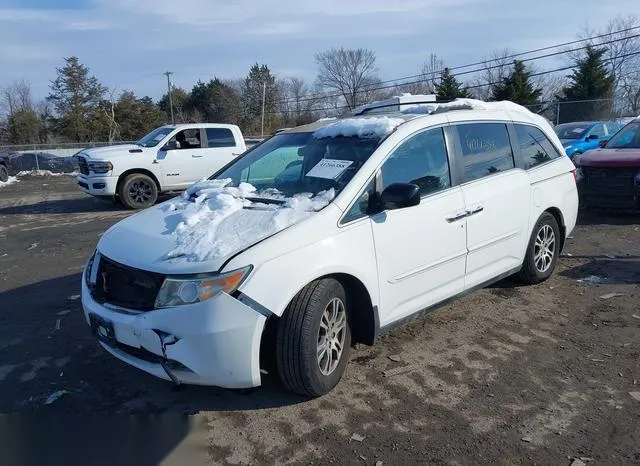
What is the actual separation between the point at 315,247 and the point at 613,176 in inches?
282

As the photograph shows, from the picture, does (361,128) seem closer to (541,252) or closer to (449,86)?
(541,252)

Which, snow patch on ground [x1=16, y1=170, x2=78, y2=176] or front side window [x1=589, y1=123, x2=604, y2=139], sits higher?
snow patch on ground [x1=16, y1=170, x2=78, y2=176]

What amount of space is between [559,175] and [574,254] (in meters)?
1.75

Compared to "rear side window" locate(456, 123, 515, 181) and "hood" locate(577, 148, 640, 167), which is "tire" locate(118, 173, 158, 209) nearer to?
"hood" locate(577, 148, 640, 167)

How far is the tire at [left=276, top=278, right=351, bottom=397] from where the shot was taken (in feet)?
10.4

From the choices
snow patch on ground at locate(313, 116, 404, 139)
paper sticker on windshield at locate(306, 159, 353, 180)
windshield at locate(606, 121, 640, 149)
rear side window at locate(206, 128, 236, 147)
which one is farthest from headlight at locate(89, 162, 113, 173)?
windshield at locate(606, 121, 640, 149)

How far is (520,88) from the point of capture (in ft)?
116

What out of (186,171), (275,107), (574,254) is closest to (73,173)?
(186,171)

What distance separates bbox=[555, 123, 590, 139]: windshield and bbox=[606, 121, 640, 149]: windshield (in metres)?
5.60

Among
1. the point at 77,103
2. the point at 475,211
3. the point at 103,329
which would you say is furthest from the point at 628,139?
the point at 77,103

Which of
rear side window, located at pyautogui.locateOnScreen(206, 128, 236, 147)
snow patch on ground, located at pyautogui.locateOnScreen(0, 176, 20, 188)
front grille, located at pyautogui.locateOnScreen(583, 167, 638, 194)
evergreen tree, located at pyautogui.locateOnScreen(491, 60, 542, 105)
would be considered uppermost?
evergreen tree, located at pyautogui.locateOnScreen(491, 60, 542, 105)

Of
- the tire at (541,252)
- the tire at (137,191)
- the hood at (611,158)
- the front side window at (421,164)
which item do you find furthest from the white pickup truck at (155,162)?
the front side window at (421,164)

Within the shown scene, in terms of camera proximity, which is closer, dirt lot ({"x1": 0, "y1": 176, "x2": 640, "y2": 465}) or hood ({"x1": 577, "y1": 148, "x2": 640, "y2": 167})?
dirt lot ({"x1": 0, "y1": 176, "x2": 640, "y2": 465})

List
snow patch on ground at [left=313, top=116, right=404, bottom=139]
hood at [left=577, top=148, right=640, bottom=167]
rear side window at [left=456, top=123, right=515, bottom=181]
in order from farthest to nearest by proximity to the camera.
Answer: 1. hood at [left=577, top=148, right=640, bottom=167]
2. rear side window at [left=456, top=123, right=515, bottom=181]
3. snow patch on ground at [left=313, top=116, right=404, bottom=139]
